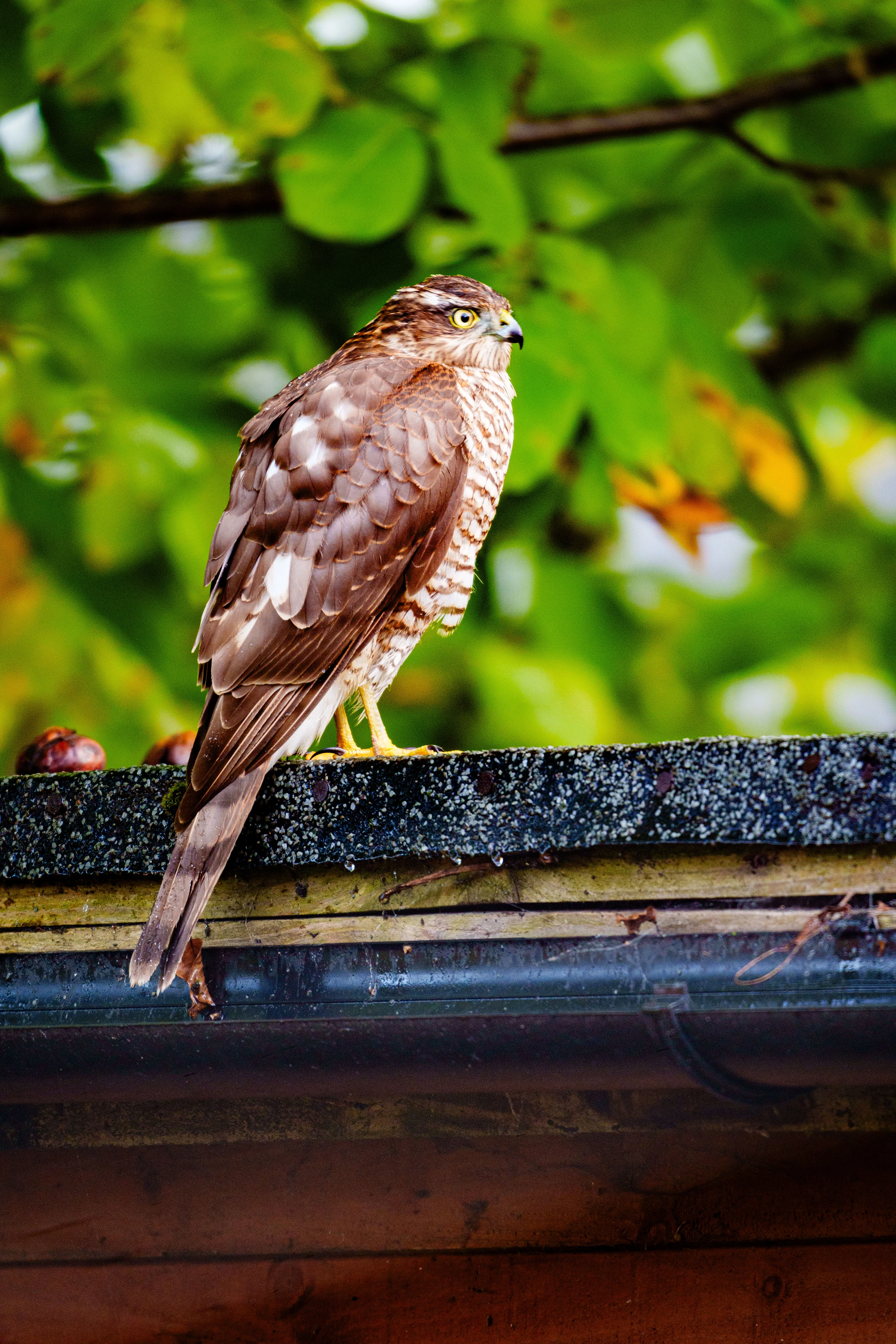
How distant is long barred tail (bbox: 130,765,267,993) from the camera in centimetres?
139

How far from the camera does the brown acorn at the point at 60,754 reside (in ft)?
6.36

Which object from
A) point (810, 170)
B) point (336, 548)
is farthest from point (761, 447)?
point (336, 548)

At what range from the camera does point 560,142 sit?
11.4ft

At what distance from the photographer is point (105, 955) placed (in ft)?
4.95

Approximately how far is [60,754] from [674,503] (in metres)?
1.86

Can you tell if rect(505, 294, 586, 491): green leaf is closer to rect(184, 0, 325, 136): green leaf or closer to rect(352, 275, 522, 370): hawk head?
rect(352, 275, 522, 370): hawk head

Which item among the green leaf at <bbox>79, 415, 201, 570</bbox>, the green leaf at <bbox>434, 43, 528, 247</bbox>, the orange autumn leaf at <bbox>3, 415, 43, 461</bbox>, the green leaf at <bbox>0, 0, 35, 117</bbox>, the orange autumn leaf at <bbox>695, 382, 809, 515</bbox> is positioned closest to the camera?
the green leaf at <bbox>434, 43, 528, 247</bbox>

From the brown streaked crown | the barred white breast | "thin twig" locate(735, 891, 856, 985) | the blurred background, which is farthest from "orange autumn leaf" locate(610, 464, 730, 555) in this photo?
"thin twig" locate(735, 891, 856, 985)

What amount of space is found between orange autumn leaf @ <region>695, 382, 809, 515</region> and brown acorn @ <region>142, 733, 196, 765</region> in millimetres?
1791

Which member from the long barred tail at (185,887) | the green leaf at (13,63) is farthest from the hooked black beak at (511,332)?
the long barred tail at (185,887)

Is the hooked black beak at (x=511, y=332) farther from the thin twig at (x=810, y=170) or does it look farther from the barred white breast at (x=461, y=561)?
the thin twig at (x=810, y=170)

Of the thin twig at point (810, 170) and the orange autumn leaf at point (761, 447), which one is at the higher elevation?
the thin twig at point (810, 170)

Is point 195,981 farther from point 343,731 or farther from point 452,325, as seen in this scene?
point 452,325

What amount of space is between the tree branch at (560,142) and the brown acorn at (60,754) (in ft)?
6.12
